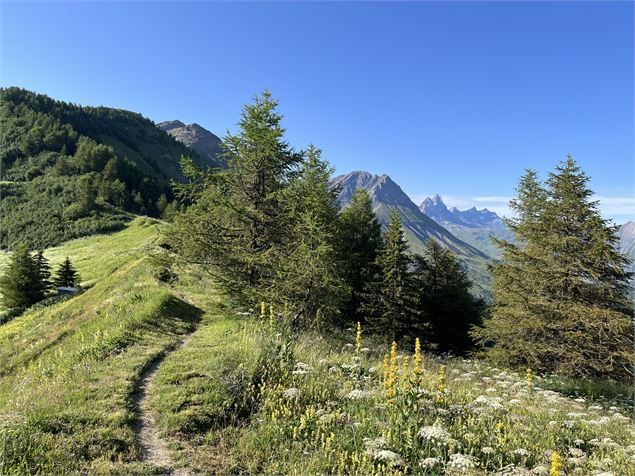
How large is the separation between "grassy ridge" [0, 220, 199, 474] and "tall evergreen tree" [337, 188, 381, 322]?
14.5 m

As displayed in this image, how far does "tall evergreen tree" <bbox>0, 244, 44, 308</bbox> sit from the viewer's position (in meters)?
29.5

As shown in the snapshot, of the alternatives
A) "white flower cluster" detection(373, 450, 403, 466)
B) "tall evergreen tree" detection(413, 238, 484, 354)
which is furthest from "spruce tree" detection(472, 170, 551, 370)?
"white flower cluster" detection(373, 450, 403, 466)

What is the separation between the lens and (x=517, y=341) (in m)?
20.5

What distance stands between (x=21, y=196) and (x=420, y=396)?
92314 mm

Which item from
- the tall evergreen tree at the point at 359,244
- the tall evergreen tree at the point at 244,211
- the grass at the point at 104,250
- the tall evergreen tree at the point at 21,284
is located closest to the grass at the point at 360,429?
the tall evergreen tree at the point at 244,211

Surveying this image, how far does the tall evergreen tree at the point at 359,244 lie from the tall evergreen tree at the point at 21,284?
25571 mm

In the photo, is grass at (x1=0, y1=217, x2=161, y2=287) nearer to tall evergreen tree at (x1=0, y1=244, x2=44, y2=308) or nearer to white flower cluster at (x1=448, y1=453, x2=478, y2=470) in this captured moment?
tall evergreen tree at (x1=0, y1=244, x2=44, y2=308)

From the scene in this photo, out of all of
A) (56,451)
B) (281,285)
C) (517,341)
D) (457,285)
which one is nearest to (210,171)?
(281,285)

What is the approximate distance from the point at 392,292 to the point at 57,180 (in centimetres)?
8152

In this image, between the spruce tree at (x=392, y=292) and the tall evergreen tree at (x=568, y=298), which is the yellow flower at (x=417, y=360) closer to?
Answer: the tall evergreen tree at (x=568, y=298)

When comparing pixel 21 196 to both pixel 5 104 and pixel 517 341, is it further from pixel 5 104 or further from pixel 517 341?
pixel 517 341

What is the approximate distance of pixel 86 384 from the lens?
25.2 ft

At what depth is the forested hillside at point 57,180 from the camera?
62719mm

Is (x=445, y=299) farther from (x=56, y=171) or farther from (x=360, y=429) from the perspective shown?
(x=56, y=171)
